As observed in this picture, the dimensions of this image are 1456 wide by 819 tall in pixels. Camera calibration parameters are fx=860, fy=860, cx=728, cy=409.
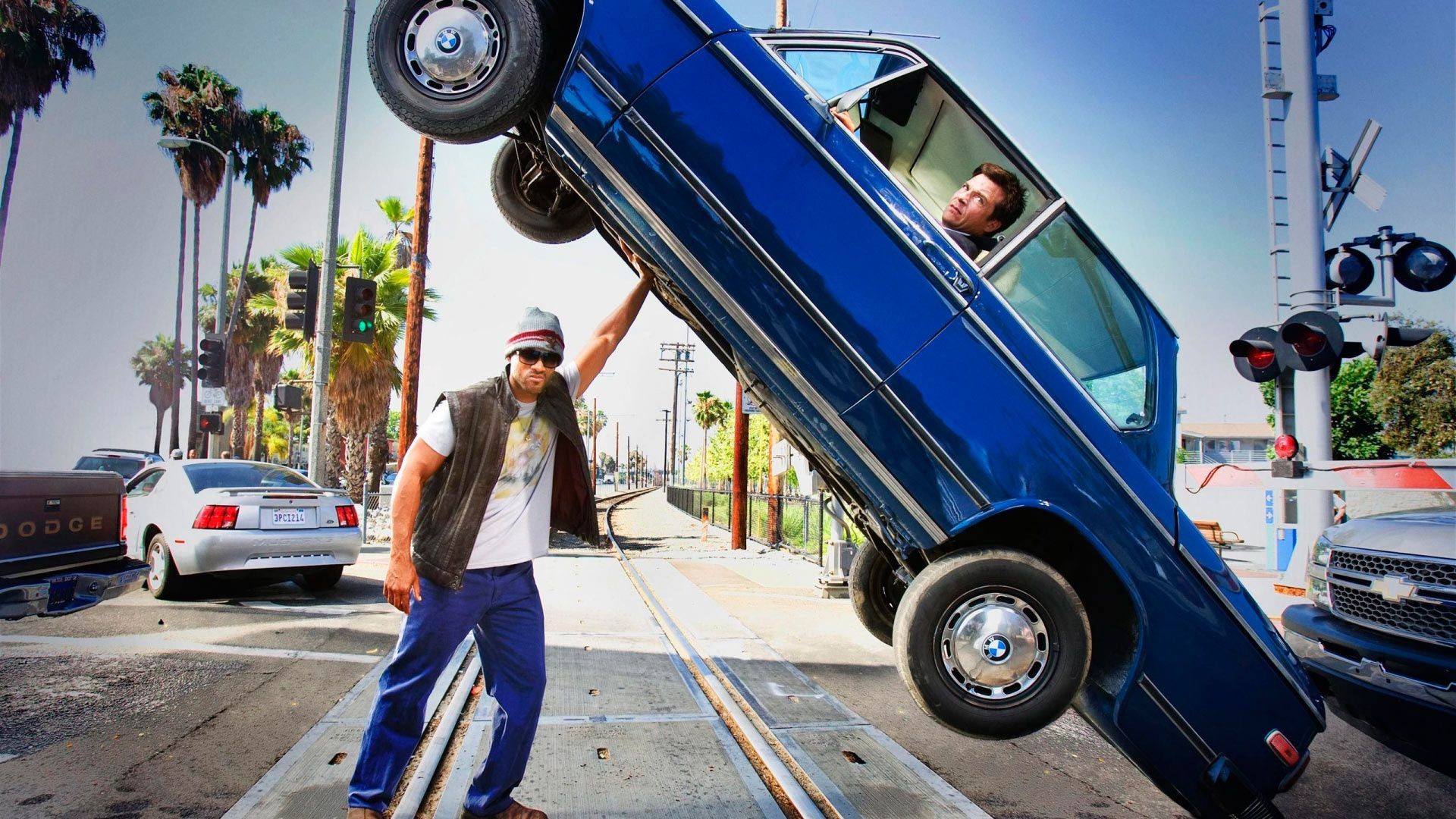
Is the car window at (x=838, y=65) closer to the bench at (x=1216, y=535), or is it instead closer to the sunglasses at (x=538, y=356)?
the sunglasses at (x=538, y=356)

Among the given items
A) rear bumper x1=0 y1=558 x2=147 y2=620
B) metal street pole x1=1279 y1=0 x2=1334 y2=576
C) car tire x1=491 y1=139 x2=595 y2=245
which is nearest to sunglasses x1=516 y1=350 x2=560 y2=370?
car tire x1=491 y1=139 x2=595 y2=245

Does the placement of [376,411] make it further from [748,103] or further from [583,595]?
[748,103]

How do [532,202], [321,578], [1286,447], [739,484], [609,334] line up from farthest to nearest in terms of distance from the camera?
[739,484]
[321,578]
[1286,447]
[532,202]
[609,334]

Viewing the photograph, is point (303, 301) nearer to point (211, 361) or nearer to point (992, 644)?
point (211, 361)

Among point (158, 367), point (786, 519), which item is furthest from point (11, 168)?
point (158, 367)

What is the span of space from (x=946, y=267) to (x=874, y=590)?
6.09 ft

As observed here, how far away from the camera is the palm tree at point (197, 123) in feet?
88.1

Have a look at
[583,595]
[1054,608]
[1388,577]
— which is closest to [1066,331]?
[1054,608]

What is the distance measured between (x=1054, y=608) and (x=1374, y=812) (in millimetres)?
2338

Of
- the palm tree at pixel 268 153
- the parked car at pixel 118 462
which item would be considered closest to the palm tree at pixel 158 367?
the palm tree at pixel 268 153

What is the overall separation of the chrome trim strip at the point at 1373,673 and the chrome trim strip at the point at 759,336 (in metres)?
2.11

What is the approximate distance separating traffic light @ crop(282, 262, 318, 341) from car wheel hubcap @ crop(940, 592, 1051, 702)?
11.1 m

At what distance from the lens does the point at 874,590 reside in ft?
13.5

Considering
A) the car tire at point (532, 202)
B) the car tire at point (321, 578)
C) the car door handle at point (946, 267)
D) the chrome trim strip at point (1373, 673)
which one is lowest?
the car tire at point (321, 578)
